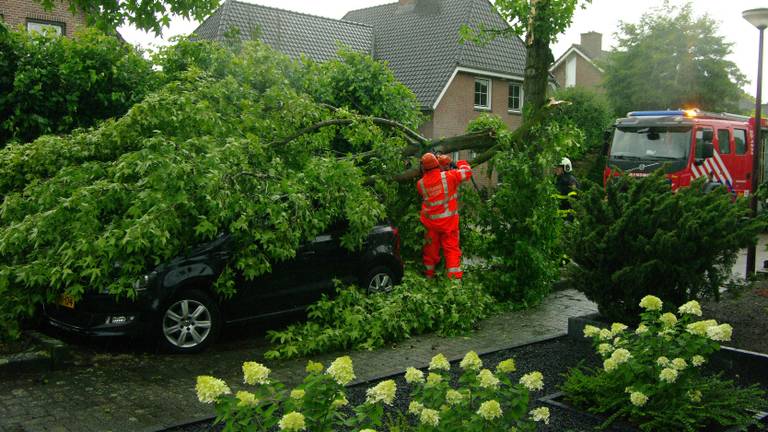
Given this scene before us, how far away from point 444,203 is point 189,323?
356cm

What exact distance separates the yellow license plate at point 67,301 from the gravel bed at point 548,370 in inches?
95.2

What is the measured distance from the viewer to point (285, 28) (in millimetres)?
29000

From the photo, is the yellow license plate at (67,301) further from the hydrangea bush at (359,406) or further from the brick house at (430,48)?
the brick house at (430,48)

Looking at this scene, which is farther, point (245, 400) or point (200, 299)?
point (200, 299)

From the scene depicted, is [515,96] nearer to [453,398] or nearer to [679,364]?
[679,364]

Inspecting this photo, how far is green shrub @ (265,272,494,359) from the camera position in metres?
7.36

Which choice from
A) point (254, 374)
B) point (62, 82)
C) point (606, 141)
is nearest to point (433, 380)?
point (254, 374)

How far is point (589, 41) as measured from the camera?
52562 millimetres

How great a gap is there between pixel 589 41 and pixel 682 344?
51.0 meters

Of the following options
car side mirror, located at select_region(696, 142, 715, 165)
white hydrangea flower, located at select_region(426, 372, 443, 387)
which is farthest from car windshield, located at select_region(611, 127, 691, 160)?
white hydrangea flower, located at select_region(426, 372, 443, 387)

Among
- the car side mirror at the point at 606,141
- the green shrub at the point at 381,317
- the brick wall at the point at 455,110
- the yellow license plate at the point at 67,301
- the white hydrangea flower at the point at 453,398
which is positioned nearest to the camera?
the white hydrangea flower at the point at 453,398

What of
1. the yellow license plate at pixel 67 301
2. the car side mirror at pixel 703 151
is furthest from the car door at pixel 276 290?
the car side mirror at pixel 703 151

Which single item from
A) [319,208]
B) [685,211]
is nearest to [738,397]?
[685,211]

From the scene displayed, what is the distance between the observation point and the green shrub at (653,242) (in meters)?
6.77
